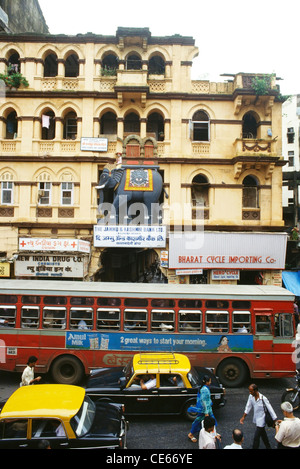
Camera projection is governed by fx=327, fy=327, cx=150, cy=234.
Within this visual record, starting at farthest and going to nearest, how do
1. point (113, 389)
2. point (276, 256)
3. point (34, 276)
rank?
point (276, 256) → point (34, 276) → point (113, 389)

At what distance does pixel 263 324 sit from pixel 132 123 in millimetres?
13381

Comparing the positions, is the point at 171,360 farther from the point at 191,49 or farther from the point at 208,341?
the point at 191,49

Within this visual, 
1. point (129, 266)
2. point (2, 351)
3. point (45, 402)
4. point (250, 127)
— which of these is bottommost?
point (2, 351)

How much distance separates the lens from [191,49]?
60.1 ft

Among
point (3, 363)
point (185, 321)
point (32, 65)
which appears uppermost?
point (32, 65)

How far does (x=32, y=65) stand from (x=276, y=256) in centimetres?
1696

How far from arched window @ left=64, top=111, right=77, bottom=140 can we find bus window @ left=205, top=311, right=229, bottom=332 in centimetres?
1327

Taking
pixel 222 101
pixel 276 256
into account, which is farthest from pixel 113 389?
pixel 222 101

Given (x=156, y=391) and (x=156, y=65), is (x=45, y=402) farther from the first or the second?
(x=156, y=65)

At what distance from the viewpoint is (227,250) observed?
17.2 metres

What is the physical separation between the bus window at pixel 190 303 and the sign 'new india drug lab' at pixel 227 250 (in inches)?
254

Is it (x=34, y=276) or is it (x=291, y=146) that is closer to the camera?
(x=34, y=276)

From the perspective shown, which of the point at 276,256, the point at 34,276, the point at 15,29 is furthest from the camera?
the point at 15,29

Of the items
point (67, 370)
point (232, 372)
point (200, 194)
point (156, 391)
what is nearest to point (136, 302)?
point (156, 391)
